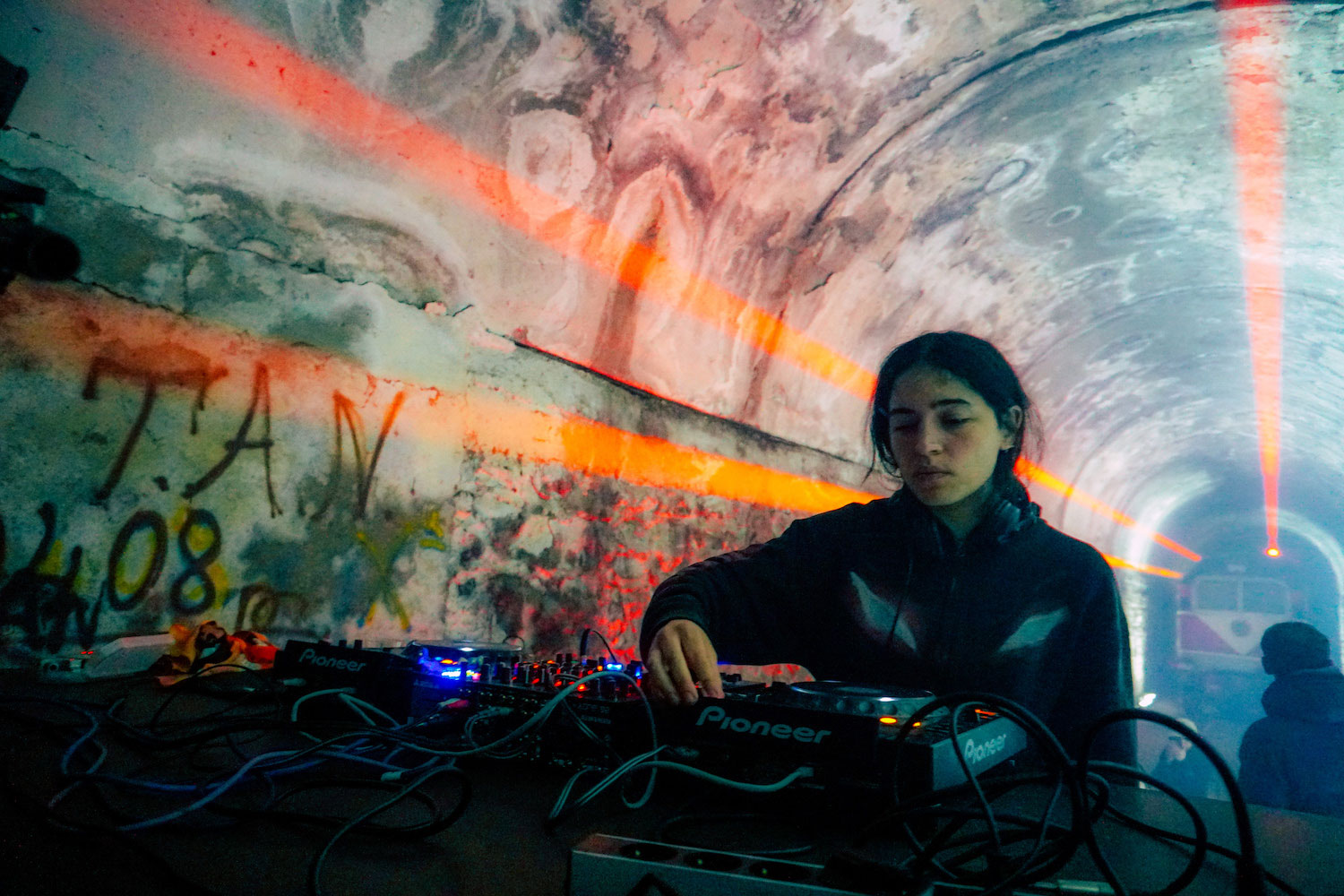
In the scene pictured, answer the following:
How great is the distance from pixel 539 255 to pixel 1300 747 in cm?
419

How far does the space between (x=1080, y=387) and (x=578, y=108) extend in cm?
538

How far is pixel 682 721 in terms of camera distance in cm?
98

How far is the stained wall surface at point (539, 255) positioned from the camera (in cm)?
185

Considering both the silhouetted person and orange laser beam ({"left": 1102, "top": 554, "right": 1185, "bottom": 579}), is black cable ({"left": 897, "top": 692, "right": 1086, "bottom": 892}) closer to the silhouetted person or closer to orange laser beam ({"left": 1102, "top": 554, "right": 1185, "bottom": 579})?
the silhouetted person

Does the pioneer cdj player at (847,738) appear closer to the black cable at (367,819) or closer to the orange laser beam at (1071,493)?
the black cable at (367,819)

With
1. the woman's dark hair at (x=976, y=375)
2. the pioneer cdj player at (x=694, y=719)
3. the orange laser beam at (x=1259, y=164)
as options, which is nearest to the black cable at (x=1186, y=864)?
the pioneer cdj player at (x=694, y=719)

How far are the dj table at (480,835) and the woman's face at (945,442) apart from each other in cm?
80

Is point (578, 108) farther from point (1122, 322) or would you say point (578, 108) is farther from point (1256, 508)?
point (1256, 508)

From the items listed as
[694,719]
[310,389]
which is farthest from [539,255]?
[694,719]

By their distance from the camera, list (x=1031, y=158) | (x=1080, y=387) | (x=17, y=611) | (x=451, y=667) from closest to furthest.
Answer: (x=451, y=667) < (x=17, y=611) < (x=1031, y=158) < (x=1080, y=387)

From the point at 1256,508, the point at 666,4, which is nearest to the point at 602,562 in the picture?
the point at 666,4

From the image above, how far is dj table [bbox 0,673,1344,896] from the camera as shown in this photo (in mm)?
618

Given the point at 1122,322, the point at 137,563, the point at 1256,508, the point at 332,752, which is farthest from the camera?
the point at 1256,508

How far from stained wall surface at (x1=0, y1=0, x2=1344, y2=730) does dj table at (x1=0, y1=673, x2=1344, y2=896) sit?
1041mm
